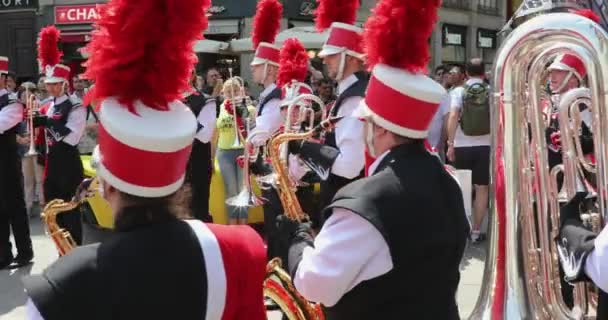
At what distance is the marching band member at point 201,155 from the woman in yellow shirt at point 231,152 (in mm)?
473

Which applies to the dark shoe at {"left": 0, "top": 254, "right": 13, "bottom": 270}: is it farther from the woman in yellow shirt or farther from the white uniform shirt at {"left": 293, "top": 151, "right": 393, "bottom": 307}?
the white uniform shirt at {"left": 293, "top": 151, "right": 393, "bottom": 307}

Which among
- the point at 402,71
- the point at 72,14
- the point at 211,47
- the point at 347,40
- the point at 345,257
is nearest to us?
the point at 345,257

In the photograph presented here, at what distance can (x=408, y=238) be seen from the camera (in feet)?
6.65

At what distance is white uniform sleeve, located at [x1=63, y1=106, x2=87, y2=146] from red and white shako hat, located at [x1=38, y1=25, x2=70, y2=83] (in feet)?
1.13

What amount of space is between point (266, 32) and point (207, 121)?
106cm

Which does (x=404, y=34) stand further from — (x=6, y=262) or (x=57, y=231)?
(x=6, y=262)

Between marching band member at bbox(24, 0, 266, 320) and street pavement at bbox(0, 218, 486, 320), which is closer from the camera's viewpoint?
marching band member at bbox(24, 0, 266, 320)

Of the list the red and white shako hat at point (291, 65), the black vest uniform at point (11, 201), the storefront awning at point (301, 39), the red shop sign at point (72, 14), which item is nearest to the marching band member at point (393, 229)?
the red and white shako hat at point (291, 65)

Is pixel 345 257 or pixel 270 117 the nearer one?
pixel 345 257

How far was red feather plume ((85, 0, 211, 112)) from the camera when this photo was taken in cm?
167

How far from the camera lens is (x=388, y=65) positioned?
238 cm

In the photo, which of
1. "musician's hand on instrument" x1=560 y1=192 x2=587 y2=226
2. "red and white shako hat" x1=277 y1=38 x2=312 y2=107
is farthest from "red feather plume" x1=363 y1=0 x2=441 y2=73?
"red and white shako hat" x1=277 y1=38 x2=312 y2=107

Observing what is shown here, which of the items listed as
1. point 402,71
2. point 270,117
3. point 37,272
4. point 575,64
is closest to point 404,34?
point 402,71

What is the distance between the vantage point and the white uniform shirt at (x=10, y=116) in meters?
5.67
